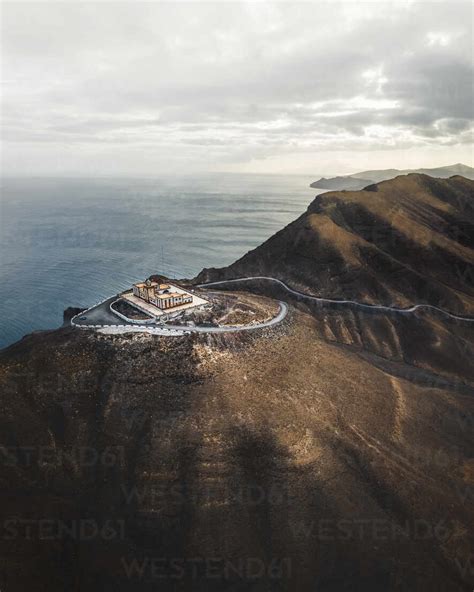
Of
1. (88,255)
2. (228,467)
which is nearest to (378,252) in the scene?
(228,467)

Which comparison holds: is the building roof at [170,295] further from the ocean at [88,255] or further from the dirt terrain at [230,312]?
the ocean at [88,255]

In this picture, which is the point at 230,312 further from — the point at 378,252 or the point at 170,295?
the point at 378,252

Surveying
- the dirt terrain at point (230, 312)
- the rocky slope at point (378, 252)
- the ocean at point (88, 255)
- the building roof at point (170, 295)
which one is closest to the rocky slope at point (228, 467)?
the dirt terrain at point (230, 312)

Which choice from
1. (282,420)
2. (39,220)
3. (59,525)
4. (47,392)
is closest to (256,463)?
(282,420)

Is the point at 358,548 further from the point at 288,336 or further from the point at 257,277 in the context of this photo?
the point at 257,277

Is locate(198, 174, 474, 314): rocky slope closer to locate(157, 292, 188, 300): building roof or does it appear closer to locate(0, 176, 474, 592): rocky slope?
locate(0, 176, 474, 592): rocky slope

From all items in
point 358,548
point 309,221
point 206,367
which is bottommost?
point 358,548
